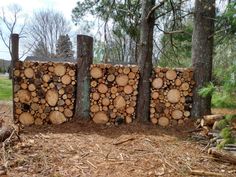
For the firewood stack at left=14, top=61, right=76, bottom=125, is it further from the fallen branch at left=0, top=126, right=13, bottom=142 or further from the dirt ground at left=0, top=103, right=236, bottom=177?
the fallen branch at left=0, top=126, right=13, bottom=142

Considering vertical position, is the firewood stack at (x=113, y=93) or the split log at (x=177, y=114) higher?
the firewood stack at (x=113, y=93)

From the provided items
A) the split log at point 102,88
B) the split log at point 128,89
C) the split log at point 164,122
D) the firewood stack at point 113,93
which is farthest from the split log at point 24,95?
the split log at point 164,122

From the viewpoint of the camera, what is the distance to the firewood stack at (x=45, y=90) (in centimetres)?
560

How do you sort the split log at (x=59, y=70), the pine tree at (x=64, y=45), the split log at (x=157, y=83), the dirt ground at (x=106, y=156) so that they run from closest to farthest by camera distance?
the dirt ground at (x=106, y=156) → the split log at (x=59, y=70) → the split log at (x=157, y=83) → the pine tree at (x=64, y=45)

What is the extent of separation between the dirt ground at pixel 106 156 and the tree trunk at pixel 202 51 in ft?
2.93

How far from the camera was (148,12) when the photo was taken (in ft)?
19.3

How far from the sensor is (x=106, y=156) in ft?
12.5

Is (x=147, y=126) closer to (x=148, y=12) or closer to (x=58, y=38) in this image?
(x=148, y=12)

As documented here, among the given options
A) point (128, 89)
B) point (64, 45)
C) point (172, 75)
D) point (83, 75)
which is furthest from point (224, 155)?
point (64, 45)

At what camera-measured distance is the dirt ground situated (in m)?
3.37

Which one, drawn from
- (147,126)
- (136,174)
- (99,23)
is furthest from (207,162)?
(99,23)

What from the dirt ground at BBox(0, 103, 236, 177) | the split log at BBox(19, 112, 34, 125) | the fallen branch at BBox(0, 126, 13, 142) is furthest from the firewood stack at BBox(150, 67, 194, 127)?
the fallen branch at BBox(0, 126, 13, 142)

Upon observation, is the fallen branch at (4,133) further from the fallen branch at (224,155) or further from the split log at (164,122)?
the split log at (164,122)

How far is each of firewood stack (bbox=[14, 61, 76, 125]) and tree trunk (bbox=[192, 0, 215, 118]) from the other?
2.13 meters
